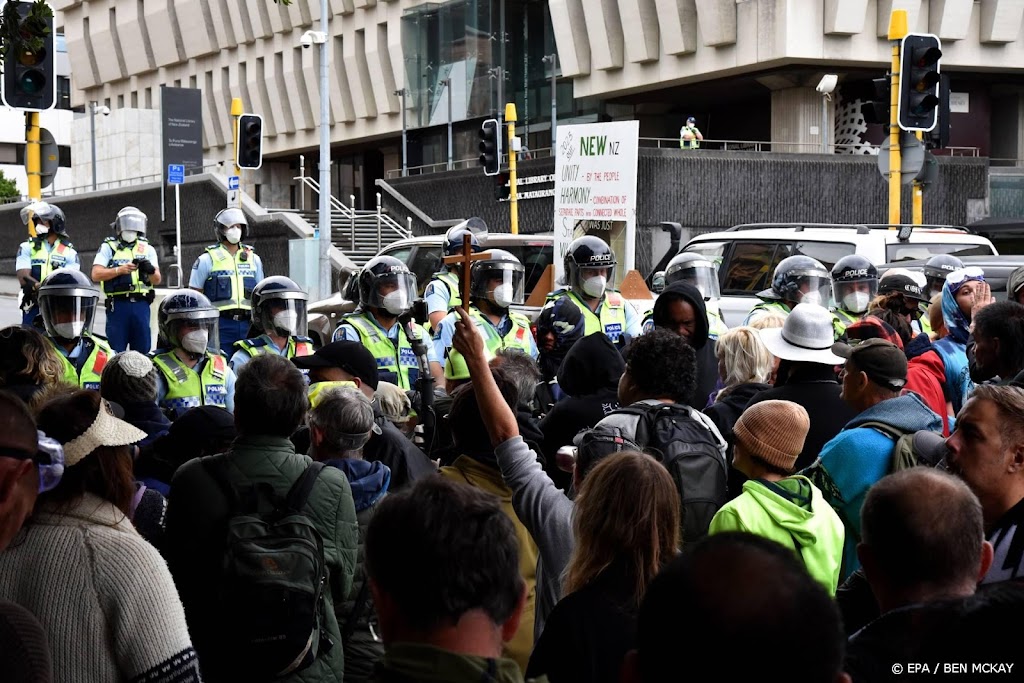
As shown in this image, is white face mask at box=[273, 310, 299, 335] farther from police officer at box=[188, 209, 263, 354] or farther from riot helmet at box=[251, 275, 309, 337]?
police officer at box=[188, 209, 263, 354]

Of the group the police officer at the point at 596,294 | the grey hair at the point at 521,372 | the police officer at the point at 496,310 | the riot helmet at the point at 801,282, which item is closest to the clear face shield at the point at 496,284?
the police officer at the point at 496,310

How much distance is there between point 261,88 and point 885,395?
5036 cm

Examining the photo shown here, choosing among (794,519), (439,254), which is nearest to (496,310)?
(794,519)

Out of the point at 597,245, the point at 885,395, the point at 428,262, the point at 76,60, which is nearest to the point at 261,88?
the point at 76,60

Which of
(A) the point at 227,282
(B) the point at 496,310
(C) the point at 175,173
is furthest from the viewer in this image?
(C) the point at 175,173

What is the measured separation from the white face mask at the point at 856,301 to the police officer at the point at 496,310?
8.06 feet

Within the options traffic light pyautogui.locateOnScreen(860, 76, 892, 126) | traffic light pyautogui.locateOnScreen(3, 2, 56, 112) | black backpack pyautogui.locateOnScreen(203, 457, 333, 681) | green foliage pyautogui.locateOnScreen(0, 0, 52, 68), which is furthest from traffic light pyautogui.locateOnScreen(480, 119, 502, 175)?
black backpack pyautogui.locateOnScreen(203, 457, 333, 681)

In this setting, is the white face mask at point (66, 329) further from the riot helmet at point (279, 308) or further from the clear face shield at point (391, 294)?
the clear face shield at point (391, 294)

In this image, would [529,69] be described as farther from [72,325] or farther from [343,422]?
[343,422]

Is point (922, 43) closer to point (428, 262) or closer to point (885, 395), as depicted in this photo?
point (428, 262)

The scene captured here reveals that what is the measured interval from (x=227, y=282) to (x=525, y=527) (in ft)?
28.3

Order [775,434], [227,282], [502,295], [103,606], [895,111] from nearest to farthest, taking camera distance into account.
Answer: [103,606], [775,434], [502,295], [227,282], [895,111]

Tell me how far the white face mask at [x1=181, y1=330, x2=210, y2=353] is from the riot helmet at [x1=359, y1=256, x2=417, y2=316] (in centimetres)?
124

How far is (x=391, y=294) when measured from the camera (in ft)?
28.6
